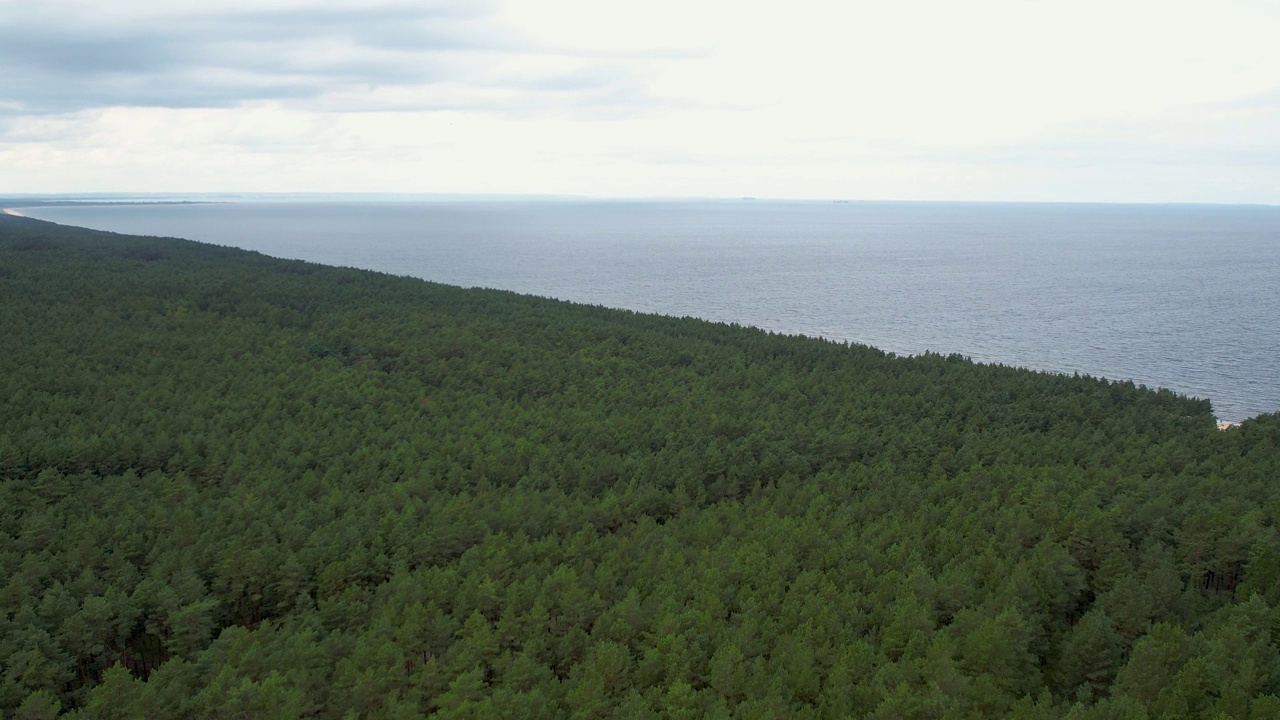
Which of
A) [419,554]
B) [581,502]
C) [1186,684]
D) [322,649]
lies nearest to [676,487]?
[581,502]

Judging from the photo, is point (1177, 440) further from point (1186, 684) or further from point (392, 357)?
point (392, 357)

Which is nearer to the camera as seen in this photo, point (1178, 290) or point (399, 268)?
point (1178, 290)

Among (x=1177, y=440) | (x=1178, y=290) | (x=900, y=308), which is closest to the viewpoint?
(x=1177, y=440)

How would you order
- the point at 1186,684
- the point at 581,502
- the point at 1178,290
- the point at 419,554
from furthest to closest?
the point at 1178,290, the point at 581,502, the point at 419,554, the point at 1186,684

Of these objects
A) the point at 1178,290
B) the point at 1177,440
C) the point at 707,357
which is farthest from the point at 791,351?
the point at 1178,290

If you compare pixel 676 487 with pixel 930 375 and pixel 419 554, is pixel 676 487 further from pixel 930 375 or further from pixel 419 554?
pixel 930 375

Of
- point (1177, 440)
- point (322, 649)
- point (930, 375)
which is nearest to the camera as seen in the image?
point (322, 649)
